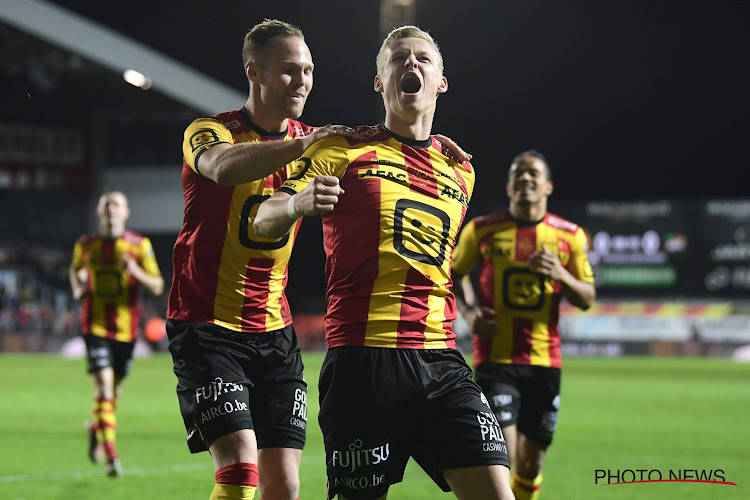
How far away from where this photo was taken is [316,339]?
38.5 meters

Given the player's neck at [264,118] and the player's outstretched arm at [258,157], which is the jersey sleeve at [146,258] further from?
the player's outstretched arm at [258,157]

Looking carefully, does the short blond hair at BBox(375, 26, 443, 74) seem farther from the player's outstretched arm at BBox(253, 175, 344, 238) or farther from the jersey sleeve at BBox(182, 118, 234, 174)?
the jersey sleeve at BBox(182, 118, 234, 174)

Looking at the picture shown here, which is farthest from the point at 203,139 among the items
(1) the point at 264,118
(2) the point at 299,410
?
(2) the point at 299,410

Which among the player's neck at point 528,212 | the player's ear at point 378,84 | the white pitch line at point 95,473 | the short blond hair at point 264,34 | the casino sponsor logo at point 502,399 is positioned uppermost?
the short blond hair at point 264,34

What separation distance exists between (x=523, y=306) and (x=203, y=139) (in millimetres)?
3244

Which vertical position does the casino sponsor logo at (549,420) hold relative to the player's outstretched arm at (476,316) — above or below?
below

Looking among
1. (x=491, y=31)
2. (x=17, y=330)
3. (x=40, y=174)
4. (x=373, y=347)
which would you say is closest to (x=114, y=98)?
(x=40, y=174)

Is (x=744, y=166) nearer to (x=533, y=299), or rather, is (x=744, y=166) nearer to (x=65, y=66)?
(x=65, y=66)

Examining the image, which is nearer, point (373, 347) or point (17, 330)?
point (373, 347)

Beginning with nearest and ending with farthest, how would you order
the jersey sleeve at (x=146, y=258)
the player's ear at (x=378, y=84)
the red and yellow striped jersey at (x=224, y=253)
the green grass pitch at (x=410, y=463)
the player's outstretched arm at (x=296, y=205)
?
the player's outstretched arm at (x=296, y=205), the player's ear at (x=378, y=84), the red and yellow striped jersey at (x=224, y=253), the green grass pitch at (x=410, y=463), the jersey sleeve at (x=146, y=258)

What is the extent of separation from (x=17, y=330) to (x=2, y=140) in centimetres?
665

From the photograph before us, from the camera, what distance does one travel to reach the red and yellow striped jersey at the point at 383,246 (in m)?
4.17

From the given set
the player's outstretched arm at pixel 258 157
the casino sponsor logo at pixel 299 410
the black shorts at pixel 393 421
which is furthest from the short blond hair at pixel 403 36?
the casino sponsor logo at pixel 299 410

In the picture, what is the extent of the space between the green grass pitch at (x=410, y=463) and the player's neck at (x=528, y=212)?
221 centimetres
